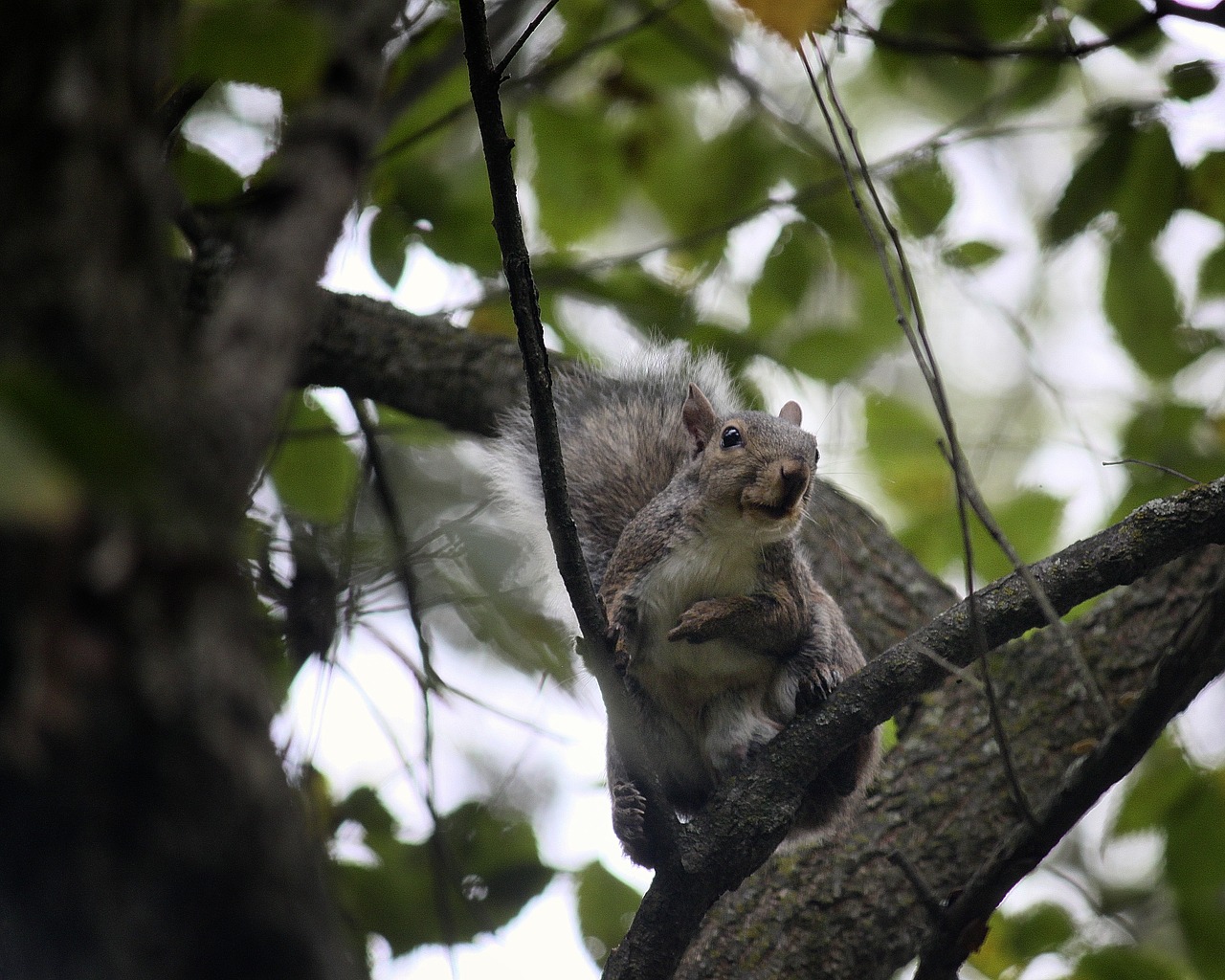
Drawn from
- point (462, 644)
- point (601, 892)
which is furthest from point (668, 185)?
point (601, 892)

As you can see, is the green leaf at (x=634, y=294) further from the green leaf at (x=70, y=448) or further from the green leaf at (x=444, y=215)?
the green leaf at (x=70, y=448)

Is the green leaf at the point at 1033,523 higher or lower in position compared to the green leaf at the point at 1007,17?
lower

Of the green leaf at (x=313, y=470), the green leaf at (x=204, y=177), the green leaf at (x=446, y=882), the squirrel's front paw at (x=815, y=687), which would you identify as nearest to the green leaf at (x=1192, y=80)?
the squirrel's front paw at (x=815, y=687)

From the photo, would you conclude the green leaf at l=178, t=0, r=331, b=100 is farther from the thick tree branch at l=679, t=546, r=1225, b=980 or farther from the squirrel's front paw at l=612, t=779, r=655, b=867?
the thick tree branch at l=679, t=546, r=1225, b=980

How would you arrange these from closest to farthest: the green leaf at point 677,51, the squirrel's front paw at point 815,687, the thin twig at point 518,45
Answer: the thin twig at point 518,45, the squirrel's front paw at point 815,687, the green leaf at point 677,51

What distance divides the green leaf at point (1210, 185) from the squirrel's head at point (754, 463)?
3.25ft

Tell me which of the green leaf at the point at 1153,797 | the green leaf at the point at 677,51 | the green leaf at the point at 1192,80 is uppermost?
the green leaf at the point at 677,51

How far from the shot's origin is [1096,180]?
2.22 m

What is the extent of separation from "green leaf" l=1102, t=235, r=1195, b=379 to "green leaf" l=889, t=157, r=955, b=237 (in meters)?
0.42

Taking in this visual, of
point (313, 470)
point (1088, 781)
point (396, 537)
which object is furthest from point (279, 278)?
point (396, 537)

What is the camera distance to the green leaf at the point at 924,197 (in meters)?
2.61

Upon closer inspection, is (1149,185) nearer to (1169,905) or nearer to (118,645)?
(1169,905)

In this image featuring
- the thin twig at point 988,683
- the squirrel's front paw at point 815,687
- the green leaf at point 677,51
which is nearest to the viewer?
the thin twig at point 988,683

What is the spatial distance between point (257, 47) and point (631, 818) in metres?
1.68
